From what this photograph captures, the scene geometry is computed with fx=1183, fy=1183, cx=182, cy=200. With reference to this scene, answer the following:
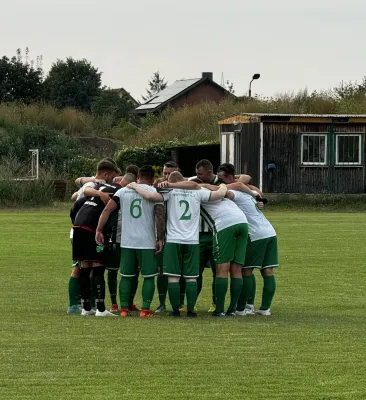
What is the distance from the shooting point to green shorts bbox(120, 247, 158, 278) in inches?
587

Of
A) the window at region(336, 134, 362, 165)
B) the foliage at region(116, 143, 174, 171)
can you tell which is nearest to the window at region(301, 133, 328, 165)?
the window at region(336, 134, 362, 165)

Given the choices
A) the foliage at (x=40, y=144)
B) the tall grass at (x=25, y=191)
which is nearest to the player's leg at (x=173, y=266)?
the tall grass at (x=25, y=191)

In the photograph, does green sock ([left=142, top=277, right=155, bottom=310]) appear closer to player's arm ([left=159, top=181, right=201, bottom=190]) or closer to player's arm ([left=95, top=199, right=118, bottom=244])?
player's arm ([left=95, top=199, right=118, bottom=244])

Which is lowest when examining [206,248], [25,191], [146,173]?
[25,191]

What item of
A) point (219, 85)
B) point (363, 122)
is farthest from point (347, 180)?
point (219, 85)

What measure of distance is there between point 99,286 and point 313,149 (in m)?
37.4

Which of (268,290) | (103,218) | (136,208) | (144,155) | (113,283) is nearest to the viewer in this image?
(103,218)

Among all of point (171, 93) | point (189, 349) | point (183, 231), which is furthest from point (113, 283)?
point (171, 93)

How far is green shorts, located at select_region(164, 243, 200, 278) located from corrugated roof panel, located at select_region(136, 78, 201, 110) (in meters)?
81.1

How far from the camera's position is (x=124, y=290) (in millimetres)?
15062

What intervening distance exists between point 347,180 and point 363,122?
2640 mm

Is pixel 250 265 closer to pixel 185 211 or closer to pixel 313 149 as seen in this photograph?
pixel 185 211

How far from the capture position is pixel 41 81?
3376 inches

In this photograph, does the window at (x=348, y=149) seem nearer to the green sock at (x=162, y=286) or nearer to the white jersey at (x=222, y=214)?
the green sock at (x=162, y=286)
